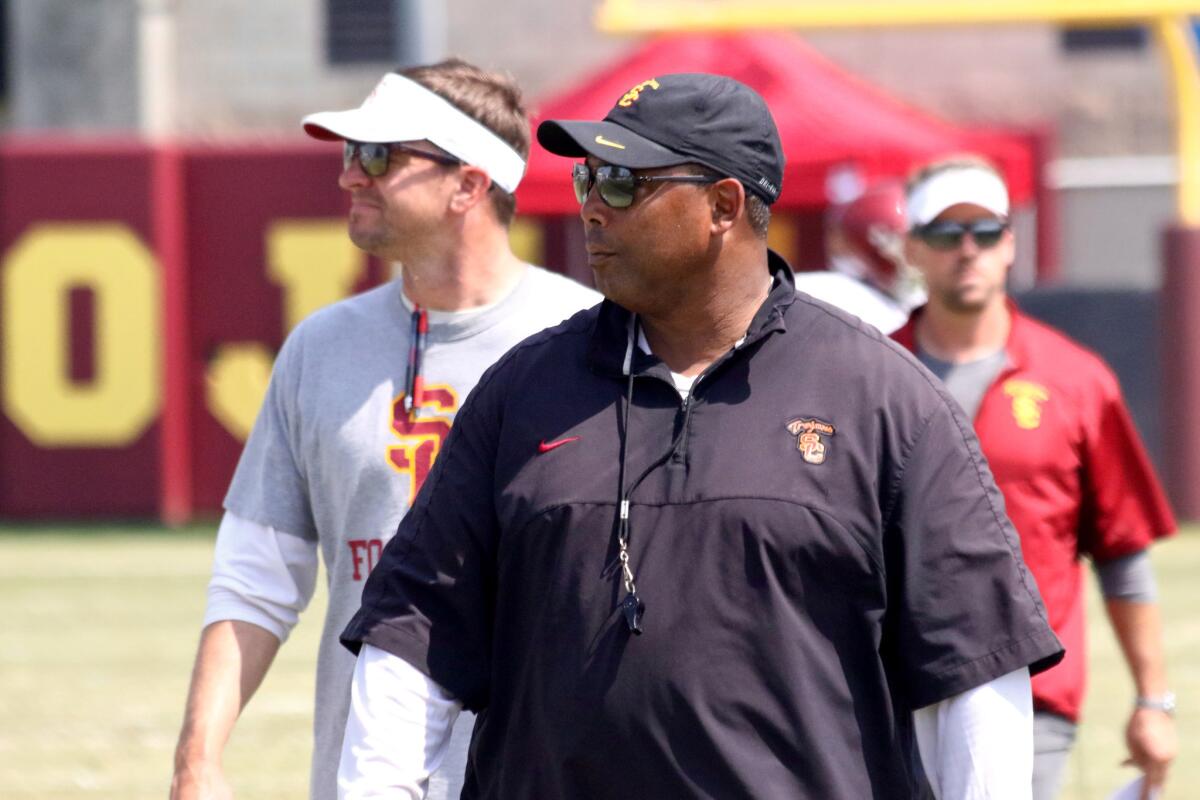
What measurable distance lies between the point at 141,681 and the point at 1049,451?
6.23 m

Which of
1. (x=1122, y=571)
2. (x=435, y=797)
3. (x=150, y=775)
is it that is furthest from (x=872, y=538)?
(x=150, y=775)

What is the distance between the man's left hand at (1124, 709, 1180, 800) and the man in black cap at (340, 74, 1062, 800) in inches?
77.6

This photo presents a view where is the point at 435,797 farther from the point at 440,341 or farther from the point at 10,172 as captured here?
the point at 10,172

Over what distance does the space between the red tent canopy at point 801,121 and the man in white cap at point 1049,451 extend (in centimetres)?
880

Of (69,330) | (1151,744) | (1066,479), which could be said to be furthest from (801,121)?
(1151,744)

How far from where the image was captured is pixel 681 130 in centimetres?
291

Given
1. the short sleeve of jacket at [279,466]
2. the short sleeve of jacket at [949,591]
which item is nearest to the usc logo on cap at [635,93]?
the short sleeve of jacket at [949,591]

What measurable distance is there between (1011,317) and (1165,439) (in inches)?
439

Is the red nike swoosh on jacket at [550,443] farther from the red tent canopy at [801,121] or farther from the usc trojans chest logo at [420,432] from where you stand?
Result: the red tent canopy at [801,121]

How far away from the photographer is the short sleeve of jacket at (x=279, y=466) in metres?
3.92

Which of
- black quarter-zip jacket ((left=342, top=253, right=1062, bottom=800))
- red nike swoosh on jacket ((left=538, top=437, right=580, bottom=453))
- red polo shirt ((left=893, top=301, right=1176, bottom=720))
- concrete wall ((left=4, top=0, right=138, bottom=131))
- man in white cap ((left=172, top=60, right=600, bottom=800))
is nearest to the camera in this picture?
black quarter-zip jacket ((left=342, top=253, right=1062, bottom=800))

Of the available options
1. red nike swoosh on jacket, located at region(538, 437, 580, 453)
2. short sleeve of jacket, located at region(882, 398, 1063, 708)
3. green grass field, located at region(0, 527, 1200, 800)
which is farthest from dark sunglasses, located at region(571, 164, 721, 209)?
green grass field, located at region(0, 527, 1200, 800)

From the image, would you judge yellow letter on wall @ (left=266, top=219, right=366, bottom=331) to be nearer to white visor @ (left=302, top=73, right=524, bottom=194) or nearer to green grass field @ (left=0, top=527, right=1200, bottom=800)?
green grass field @ (left=0, top=527, right=1200, bottom=800)

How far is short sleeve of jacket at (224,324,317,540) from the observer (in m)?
3.92
